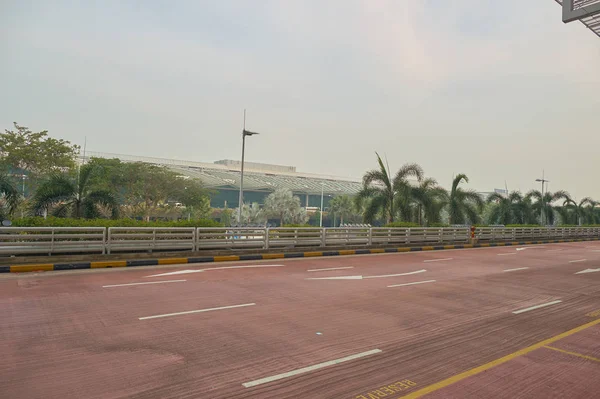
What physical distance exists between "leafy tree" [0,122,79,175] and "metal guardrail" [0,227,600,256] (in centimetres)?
2565

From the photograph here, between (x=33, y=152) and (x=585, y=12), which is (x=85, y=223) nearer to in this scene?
(x=585, y=12)

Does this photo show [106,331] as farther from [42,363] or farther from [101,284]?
[101,284]

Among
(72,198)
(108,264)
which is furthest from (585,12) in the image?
(72,198)

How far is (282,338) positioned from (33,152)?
37159 mm

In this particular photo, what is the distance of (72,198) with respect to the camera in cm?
1797

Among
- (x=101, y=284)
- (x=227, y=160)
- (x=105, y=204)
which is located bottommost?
(x=101, y=284)

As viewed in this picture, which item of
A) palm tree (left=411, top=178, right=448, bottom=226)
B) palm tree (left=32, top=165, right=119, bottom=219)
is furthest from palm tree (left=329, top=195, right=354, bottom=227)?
palm tree (left=32, top=165, right=119, bottom=219)

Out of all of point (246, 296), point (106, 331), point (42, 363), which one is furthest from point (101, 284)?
point (42, 363)

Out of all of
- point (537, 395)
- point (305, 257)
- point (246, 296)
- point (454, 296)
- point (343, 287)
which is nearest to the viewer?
point (537, 395)

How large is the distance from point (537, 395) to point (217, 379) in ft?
10.8

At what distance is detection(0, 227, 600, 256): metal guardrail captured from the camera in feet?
41.9

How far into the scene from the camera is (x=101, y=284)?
32.9 ft

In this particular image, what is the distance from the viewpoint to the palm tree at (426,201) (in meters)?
30.2

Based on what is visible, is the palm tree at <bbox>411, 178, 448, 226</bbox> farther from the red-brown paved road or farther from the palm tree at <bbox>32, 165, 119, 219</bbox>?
the palm tree at <bbox>32, 165, 119, 219</bbox>
